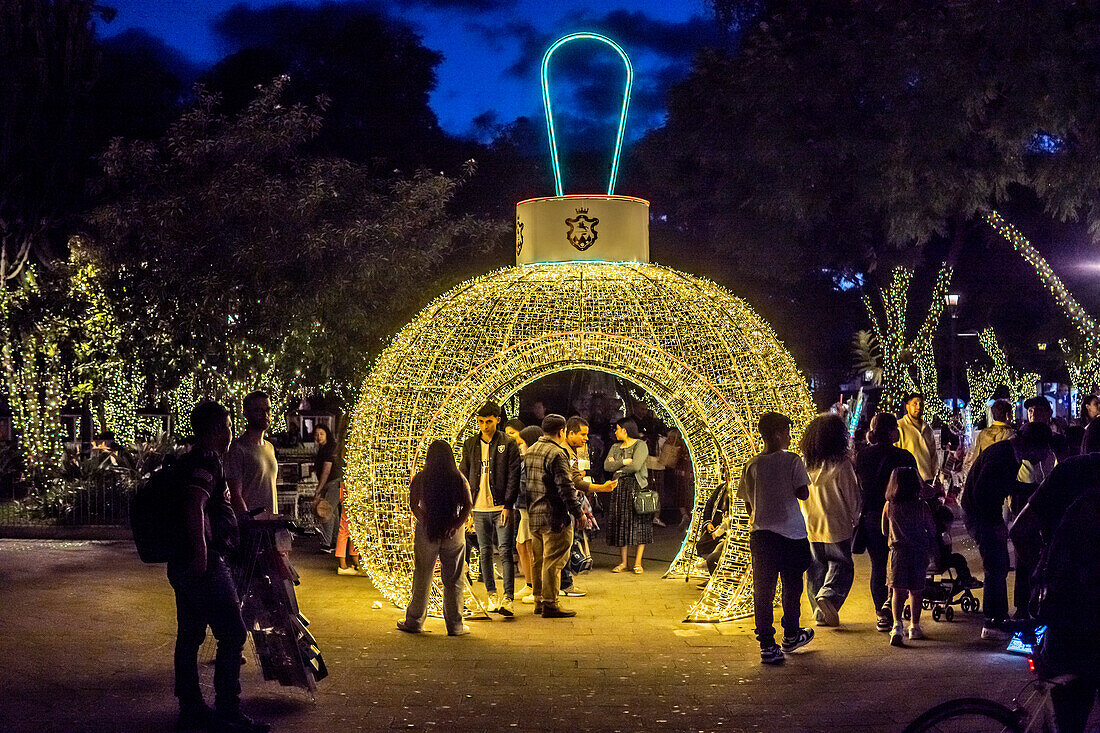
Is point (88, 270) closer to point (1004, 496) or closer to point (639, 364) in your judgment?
point (639, 364)

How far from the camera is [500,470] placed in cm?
953

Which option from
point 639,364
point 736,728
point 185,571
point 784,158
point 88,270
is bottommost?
point 736,728

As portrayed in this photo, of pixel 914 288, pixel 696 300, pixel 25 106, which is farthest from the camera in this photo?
pixel 914 288

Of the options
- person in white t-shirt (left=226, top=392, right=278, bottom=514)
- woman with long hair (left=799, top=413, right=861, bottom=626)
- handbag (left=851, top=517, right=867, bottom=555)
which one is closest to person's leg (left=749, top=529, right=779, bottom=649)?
woman with long hair (left=799, top=413, right=861, bottom=626)

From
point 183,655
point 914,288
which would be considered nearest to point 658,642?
point 183,655

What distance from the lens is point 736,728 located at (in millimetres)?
5914

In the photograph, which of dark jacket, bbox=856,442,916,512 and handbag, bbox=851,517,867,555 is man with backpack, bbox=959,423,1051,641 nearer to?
dark jacket, bbox=856,442,916,512

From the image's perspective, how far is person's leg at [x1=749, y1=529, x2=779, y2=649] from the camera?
7371mm

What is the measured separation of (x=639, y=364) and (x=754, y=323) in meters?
1.03

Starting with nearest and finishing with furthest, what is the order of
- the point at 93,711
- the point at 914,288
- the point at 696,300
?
the point at 93,711, the point at 696,300, the point at 914,288

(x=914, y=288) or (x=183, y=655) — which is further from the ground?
(x=914, y=288)

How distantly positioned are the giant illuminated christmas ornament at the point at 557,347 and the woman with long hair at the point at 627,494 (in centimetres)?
160

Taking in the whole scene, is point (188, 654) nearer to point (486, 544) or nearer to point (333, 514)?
point (486, 544)

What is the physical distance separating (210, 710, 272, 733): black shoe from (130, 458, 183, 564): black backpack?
32.9 inches
